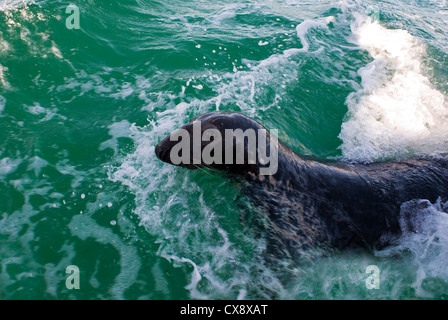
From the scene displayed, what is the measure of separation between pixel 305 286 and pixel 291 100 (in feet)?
14.7

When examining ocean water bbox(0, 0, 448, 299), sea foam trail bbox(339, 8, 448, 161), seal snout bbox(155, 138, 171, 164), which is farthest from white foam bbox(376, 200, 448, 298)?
seal snout bbox(155, 138, 171, 164)

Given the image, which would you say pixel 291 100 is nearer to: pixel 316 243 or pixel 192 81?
pixel 192 81

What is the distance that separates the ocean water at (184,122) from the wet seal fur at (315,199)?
20cm

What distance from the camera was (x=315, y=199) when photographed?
4941mm

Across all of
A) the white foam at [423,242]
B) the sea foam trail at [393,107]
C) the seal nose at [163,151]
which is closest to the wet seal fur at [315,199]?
the seal nose at [163,151]

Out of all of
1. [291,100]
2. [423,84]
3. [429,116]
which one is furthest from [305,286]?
[423,84]

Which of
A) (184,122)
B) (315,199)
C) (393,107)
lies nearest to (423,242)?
(315,199)

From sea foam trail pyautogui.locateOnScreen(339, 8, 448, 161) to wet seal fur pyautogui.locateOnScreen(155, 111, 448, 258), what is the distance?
161cm

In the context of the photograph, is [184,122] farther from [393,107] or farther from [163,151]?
[393,107]

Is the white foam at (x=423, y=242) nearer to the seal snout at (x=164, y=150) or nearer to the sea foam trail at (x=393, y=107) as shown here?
the sea foam trail at (x=393, y=107)

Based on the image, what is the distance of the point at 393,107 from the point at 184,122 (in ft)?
15.0

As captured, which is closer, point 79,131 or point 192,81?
point 79,131

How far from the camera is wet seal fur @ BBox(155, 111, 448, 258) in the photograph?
15.6 feet

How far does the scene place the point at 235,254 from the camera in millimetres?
4805
